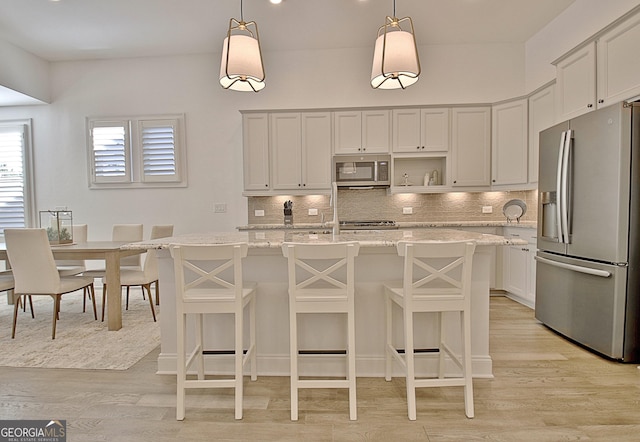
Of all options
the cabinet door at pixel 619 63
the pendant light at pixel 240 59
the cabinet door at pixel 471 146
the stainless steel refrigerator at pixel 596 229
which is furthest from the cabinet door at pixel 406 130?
the pendant light at pixel 240 59

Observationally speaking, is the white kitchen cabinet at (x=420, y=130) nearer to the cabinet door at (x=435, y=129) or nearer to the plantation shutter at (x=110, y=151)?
the cabinet door at (x=435, y=129)

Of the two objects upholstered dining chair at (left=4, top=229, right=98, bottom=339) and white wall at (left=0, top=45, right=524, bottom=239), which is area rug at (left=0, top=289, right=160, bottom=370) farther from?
white wall at (left=0, top=45, right=524, bottom=239)

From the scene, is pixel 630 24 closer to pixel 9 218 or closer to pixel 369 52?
pixel 369 52

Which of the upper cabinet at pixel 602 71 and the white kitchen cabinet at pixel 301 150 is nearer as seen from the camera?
the upper cabinet at pixel 602 71

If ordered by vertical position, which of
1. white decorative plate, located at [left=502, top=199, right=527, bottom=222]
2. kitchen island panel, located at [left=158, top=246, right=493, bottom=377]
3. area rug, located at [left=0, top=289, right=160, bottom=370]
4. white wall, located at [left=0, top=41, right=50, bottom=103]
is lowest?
area rug, located at [left=0, top=289, right=160, bottom=370]

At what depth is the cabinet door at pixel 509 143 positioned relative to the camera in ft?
14.0

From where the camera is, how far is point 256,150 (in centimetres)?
469

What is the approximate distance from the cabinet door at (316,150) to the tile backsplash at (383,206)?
370 millimetres

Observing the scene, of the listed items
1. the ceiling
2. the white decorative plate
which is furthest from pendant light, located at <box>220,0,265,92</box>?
the white decorative plate

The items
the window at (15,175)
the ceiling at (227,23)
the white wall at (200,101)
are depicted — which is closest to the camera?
the ceiling at (227,23)

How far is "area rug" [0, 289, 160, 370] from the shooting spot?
8.57 feet

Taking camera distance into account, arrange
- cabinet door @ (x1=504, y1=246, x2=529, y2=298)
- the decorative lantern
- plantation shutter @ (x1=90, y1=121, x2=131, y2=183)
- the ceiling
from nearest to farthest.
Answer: the decorative lantern
the ceiling
cabinet door @ (x1=504, y1=246, x2=529, y2=298)
plantation shutter @ (x1=90, y1=121, x2=131, y2=183)

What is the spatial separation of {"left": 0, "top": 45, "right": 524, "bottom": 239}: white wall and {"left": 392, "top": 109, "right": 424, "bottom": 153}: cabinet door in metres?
0.35

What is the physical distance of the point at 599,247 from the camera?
8.38ft
